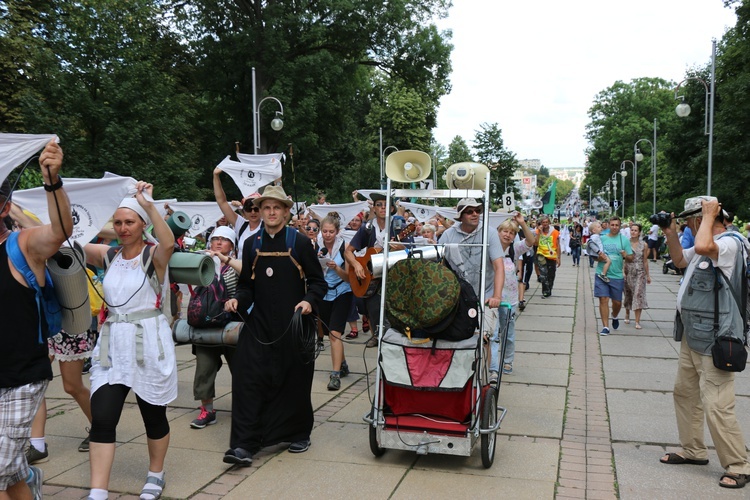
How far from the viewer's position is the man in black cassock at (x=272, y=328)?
5180 mm

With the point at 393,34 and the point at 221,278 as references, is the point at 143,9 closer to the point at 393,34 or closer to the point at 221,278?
the point at 393,34

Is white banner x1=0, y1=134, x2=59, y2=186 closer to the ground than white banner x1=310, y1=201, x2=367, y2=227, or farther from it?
farther from it

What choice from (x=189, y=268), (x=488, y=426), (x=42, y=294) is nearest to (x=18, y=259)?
(x=42, y=294)

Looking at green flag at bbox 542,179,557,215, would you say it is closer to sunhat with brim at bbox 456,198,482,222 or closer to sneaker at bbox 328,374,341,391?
sneaker at bbox 328,374,341,391

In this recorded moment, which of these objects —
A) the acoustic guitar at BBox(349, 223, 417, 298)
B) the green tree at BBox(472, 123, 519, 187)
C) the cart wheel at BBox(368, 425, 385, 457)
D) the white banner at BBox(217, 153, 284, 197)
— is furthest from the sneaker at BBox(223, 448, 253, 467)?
the green tree at BBox(472, 123, 519, 187)

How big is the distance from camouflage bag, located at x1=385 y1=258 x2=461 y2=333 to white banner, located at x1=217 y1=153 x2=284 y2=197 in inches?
275

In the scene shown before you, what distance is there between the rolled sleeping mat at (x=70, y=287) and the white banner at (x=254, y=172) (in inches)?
313

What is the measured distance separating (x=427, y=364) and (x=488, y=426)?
0.60m

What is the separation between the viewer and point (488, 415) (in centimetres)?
496

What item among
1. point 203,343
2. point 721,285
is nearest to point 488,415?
point 721,285

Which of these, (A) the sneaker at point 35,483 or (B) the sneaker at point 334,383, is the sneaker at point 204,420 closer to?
(B) the sneaker at point 334,383

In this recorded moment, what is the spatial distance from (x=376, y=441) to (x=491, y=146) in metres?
54.3

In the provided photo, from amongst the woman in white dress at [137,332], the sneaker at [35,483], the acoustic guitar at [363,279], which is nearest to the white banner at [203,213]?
the acoustic guitar at [363,279]

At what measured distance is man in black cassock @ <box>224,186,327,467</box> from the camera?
518 centimetres
